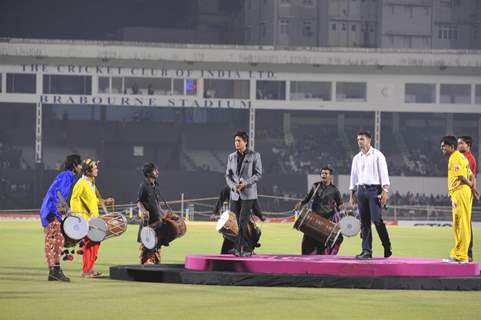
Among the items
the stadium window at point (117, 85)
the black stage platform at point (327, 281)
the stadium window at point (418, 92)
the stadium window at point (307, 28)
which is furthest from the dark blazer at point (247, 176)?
the stadium window at point (307, 28)

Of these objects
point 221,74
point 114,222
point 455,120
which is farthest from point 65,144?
point 114,222

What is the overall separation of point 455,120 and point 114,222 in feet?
163

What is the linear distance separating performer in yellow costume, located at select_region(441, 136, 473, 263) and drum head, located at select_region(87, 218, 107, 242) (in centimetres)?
526

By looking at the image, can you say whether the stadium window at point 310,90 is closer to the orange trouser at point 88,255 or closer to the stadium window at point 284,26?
the stadium window at point 284,26

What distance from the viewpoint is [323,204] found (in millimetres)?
20812

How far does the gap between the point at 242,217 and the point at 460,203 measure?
10.6ft

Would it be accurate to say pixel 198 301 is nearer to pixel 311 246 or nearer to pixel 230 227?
pixel 230 227

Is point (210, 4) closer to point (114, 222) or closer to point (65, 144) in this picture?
point (65, 144)

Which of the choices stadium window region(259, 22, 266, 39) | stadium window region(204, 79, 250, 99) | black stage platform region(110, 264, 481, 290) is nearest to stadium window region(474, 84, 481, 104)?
stadium window region(204, 79, 250, 99)

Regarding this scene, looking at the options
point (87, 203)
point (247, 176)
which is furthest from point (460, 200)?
point (87, 203)

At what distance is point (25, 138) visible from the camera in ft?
209

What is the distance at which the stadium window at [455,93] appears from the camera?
62.0 meters

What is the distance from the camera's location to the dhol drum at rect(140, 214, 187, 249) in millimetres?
18594

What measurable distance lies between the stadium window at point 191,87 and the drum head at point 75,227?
143 ft
